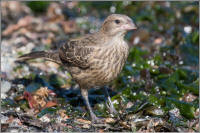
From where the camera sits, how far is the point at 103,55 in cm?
557

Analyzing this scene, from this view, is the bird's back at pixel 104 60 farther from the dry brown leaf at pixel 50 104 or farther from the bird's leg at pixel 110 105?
the dry brown leaf at pixel 50 104

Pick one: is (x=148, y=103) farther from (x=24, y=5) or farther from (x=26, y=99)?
(x=24, y=5)

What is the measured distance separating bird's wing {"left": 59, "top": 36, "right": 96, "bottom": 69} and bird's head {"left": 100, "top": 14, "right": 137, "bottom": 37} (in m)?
0.31

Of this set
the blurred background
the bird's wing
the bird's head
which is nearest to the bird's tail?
the bird's wing

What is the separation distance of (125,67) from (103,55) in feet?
4.59

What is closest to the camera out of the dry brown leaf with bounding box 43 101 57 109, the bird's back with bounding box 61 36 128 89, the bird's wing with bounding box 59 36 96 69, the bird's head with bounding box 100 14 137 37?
the bird's head with bounding box 100 14 137 37

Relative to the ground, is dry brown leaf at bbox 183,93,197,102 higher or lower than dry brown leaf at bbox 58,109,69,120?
higher

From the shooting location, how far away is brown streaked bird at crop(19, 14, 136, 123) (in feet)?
18.2

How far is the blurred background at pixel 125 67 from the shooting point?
5.62 meters

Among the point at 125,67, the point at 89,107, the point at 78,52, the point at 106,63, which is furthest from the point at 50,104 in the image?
the point at 125,67

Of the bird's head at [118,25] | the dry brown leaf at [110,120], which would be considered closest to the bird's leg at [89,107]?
the dry brown leaf at [110,120]

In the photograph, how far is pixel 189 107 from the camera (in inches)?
224

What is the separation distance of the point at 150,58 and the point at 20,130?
3172 mm

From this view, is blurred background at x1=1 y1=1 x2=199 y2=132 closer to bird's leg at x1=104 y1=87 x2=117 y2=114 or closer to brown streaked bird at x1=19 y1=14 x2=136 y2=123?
bird's leg at x1=104 y1=87 x2=117 y2=114
